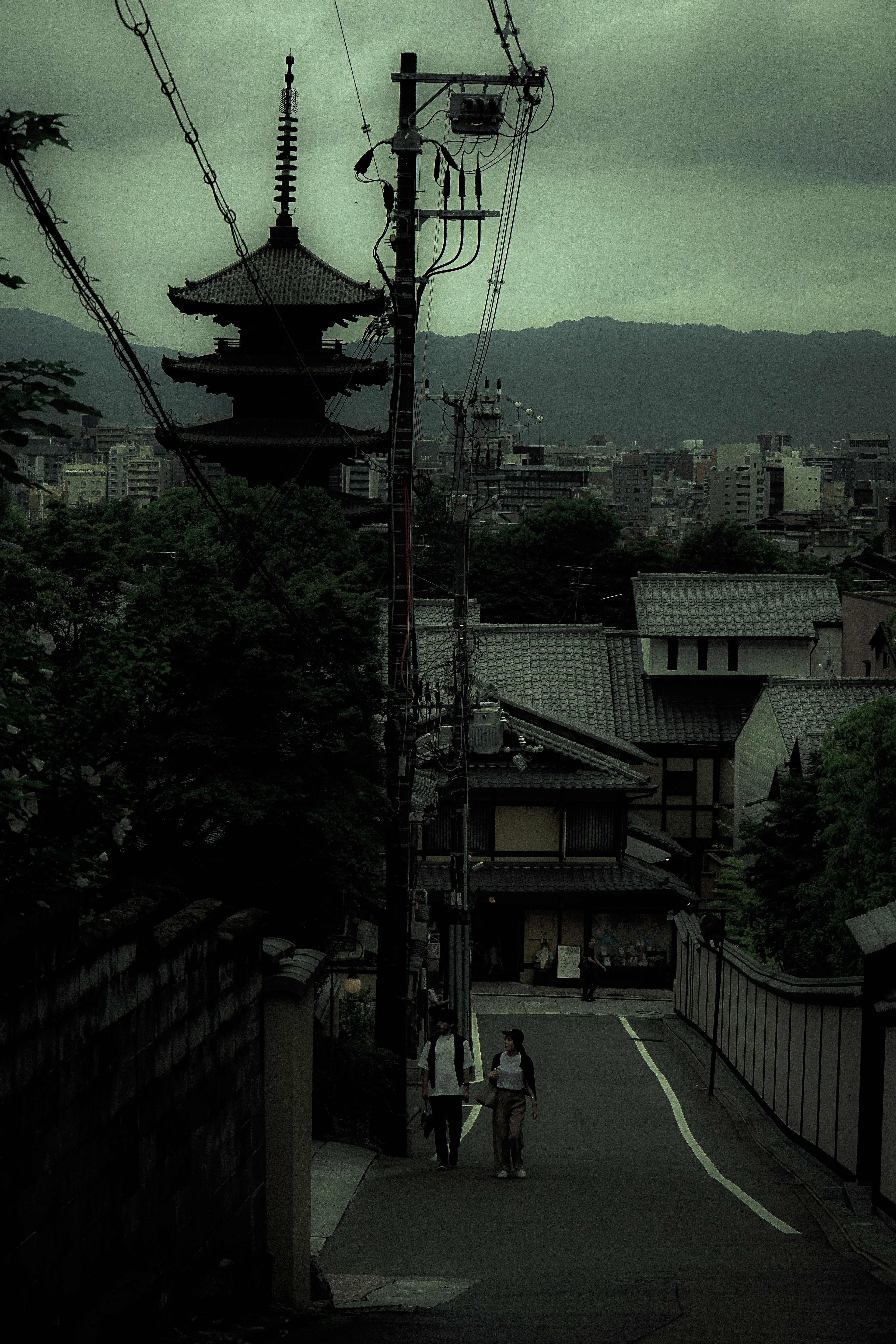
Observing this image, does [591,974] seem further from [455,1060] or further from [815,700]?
[455,1060]

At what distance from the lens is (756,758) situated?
39125 mm

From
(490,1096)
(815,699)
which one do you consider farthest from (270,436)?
(490,1096)

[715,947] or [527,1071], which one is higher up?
[527,1071]

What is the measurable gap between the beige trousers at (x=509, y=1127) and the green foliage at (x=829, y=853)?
5268mm

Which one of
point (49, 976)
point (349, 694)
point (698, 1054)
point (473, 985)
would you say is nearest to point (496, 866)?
point (473, 985)

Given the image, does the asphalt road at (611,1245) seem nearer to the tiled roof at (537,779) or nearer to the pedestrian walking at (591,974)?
the pedestrian walking at (591,974)

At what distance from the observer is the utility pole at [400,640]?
15.8 m

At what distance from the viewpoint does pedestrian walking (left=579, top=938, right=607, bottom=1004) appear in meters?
33.6

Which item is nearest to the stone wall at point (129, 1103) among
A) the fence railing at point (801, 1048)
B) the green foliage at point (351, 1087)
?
the fence railing at point (801, 1048)

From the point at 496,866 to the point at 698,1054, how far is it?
43.1 ft

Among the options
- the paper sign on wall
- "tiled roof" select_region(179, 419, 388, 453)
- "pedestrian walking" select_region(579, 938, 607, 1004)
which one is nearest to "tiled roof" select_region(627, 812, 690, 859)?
the paper sign on wall

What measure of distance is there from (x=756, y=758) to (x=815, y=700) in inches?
131

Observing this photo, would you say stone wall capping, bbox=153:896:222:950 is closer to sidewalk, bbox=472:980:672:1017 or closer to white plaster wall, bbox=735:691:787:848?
sidewalk, bbox=472:980:672:1017

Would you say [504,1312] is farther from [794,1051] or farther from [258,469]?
[258,469]
